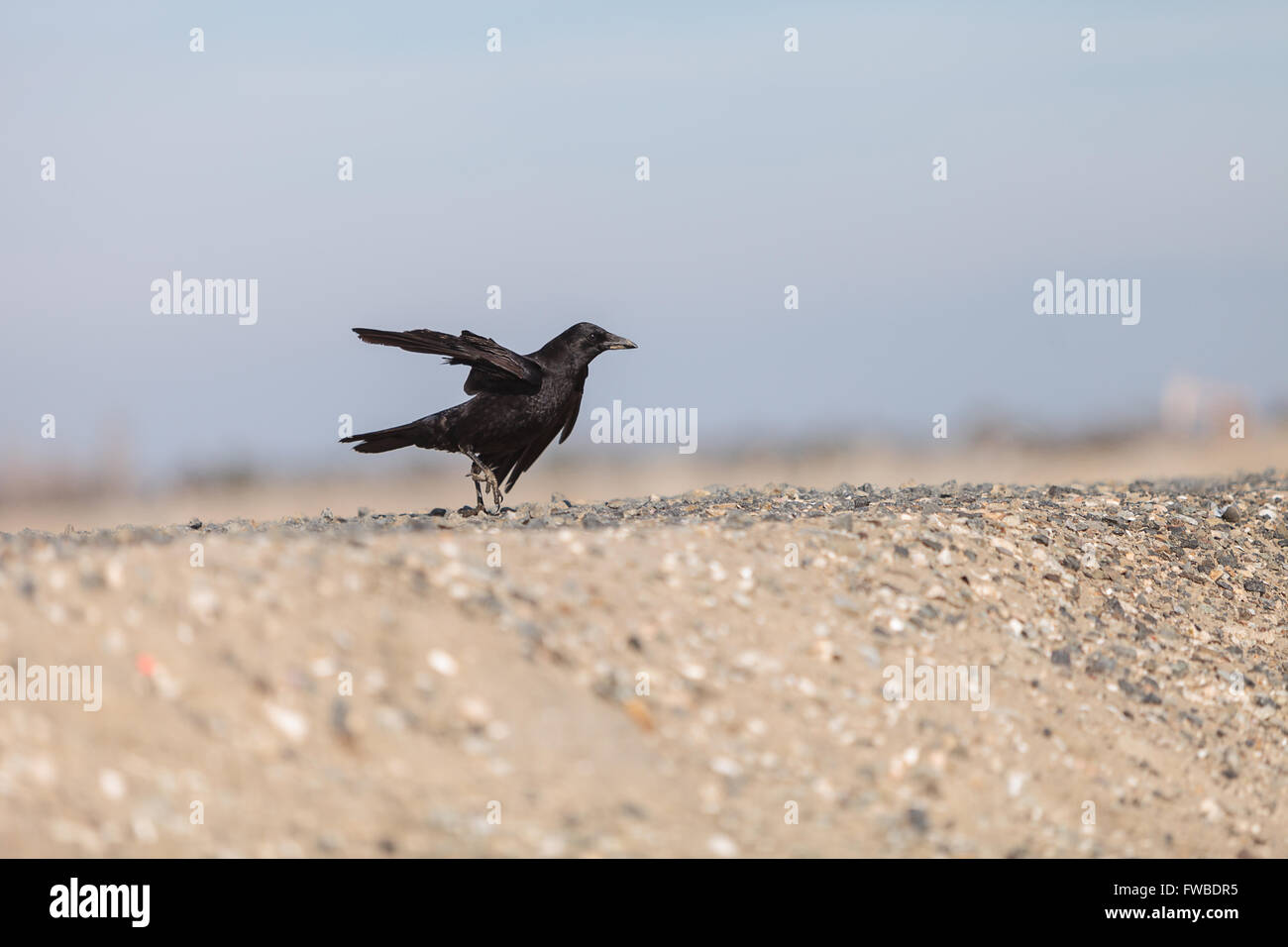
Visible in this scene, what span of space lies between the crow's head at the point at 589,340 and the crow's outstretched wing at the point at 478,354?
39 cm

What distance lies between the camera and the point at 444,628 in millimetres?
5414

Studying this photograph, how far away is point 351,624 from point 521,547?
53.1 inches

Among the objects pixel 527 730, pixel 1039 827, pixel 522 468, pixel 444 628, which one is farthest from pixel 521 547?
pixel 522 468

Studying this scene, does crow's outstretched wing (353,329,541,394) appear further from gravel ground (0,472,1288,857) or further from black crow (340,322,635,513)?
gravel ground (0,472,1288,857)

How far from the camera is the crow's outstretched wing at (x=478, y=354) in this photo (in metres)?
9.30

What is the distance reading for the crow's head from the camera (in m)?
9.94

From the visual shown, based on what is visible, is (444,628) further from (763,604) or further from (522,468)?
(522,468)

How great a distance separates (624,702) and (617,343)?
5110mm

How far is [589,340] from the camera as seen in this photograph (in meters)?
9.98

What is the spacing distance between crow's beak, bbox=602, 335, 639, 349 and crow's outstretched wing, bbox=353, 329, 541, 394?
63cm

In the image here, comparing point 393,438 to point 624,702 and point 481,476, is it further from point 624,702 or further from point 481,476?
point 624,702
